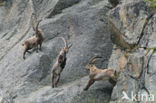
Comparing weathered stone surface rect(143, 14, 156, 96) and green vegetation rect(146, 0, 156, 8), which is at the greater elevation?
green vegetation rect(146, 0, 156, 8)

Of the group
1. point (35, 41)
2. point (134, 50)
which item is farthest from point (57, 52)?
point (134, 50)

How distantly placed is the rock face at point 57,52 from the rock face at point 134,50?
164cm

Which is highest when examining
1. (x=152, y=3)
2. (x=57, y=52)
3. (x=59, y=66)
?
(x=152, y=3)

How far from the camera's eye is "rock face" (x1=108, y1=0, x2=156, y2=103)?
13.5 m

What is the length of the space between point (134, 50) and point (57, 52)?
20.4 ft

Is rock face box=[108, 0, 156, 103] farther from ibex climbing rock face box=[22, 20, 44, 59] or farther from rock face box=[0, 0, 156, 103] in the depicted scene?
ibex climbing rock face box=[22, 20, 44, 59]

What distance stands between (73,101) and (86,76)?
1.99 m

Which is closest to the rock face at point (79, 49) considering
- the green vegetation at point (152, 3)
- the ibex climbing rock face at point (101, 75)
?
the green vegetation at point (152, 3)

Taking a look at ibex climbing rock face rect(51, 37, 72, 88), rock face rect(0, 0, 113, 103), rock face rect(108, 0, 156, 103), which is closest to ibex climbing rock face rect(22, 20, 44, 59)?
rock face rect(0, 0, 113, 103)

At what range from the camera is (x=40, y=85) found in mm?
18641

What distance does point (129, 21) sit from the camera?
15367mm

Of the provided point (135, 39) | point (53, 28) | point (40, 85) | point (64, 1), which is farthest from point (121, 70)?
point (64, 1)

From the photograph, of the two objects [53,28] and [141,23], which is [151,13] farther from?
[53,28]

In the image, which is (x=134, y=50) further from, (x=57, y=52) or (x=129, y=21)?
(x=57, y=52)
